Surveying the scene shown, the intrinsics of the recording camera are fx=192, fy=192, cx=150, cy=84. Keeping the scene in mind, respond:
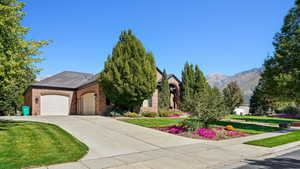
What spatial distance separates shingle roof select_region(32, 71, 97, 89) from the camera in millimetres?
24439

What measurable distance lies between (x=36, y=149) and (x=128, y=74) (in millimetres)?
13026

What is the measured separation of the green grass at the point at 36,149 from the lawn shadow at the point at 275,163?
19.8 feet

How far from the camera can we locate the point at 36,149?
7.52m

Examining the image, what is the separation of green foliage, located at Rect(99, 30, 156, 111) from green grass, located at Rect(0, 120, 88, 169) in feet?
33.8

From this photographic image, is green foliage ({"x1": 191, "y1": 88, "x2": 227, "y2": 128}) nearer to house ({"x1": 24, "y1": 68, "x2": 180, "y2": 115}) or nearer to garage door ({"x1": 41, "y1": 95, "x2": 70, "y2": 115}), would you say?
house ({"x1": 24, "y1": 68, "x2": 180, "y2": 115})

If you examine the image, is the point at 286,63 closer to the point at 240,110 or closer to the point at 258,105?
the point at 258,105

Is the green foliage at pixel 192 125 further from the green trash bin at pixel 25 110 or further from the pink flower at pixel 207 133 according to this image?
the green trash bin at pixel 25 110

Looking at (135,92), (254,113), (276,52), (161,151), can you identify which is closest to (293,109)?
(254,113)

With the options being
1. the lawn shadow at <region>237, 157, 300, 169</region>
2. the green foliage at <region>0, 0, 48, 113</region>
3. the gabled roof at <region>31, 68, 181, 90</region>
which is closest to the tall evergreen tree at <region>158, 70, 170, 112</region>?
the gabled roof at <region>31, 68, 181, 90</region>

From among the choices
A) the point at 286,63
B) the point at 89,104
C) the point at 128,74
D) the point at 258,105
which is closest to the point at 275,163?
the point at 286,63

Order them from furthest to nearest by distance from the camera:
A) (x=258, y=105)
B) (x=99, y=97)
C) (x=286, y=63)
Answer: (x=258, y=105)
(x=99, y=97)
(x=286, y=63)

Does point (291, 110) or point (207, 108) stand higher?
point (207, 108)

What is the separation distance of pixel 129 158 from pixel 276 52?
1769 centimetres

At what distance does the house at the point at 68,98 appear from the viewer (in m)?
22.8
